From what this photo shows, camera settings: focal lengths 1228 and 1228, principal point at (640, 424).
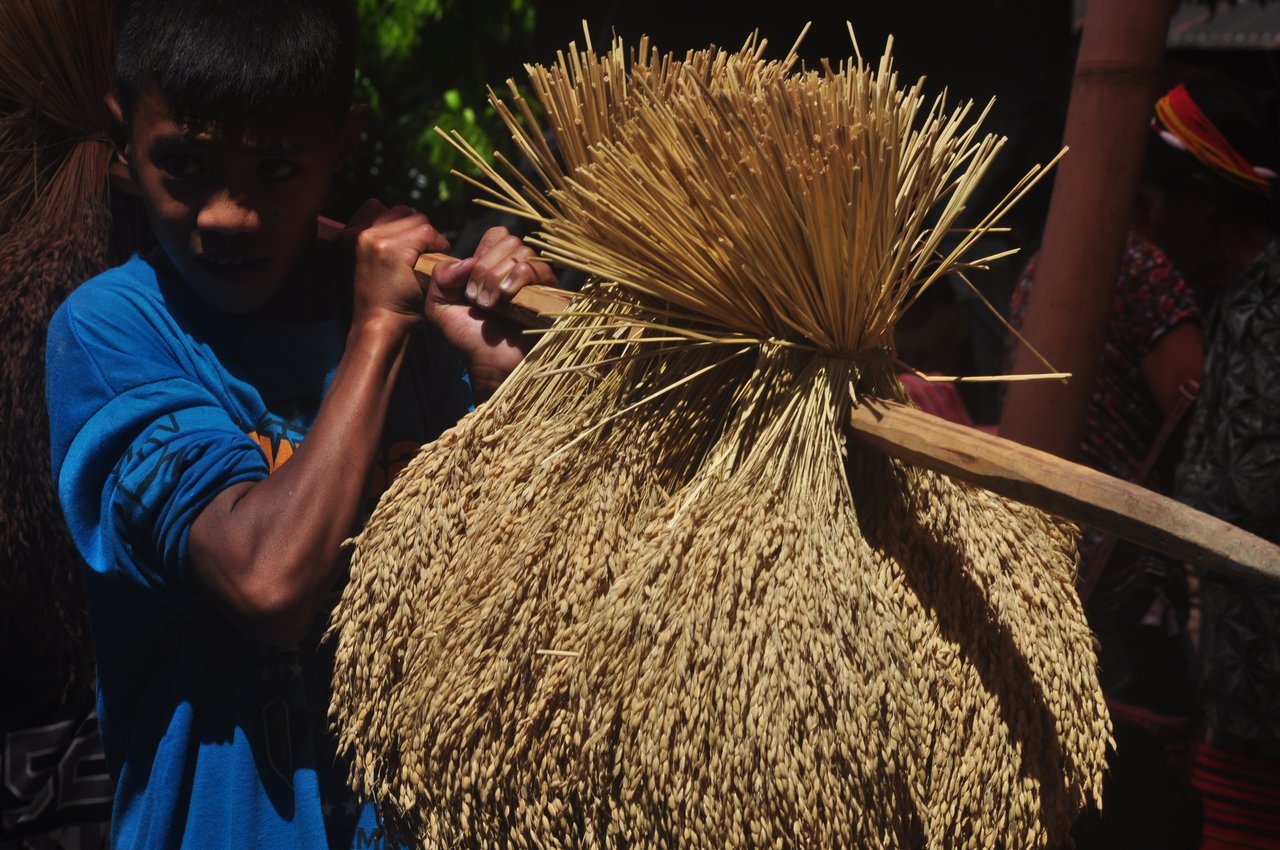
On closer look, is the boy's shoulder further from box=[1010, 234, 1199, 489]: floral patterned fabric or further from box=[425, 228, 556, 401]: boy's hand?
box=[1010, 234, 1199, 489]: floral patterned fabric

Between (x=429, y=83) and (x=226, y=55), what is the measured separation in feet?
8.80

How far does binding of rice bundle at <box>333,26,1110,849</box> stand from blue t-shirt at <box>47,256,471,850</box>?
27cm

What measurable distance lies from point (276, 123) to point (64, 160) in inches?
32.8

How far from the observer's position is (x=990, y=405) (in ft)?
15.6

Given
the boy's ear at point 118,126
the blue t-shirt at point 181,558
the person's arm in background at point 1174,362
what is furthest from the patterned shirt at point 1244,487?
the boy's ear at point 118,126

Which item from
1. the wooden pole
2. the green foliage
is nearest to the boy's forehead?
the wooden pole

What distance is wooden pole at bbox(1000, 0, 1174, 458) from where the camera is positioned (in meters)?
1.81

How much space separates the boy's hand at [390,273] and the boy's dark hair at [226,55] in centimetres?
21

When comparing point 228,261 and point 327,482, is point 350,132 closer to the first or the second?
point 228,261

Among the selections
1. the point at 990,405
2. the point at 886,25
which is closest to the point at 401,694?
the point at 886,25

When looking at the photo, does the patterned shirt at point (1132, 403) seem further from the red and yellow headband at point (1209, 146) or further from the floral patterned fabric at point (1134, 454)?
the red and yellow headband at point (1209, 146)

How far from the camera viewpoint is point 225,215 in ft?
5.32

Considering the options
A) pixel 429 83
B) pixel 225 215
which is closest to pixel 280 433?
pixel 225 215

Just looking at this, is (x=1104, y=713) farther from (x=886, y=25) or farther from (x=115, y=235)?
(x=886, y=25)
